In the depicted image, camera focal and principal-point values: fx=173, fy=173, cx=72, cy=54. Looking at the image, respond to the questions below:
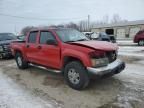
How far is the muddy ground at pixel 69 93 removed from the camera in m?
4.18

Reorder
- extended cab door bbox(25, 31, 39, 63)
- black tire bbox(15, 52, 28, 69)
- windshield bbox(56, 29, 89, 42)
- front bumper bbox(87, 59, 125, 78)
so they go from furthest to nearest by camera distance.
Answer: black tire bbox(15, 52, 28, 69), extended cab door bbox(25, 31, 39, 63), windshield bbox(56, 29, 89, 42), front bumper bbox(87, 59, 125, 78)

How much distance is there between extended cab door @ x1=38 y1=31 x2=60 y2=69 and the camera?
5605 mm

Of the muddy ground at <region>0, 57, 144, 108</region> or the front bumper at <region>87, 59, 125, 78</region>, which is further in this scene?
the front bumper at <region>87, 59, 125, 78</region>

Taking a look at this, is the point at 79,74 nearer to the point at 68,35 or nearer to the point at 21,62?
the point at 68,35

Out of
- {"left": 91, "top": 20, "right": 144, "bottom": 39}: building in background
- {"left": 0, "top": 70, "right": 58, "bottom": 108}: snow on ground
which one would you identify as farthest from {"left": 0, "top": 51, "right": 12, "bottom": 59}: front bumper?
{"left": 91, "top": 20, "right": 144, "bottom": 39}: building in background

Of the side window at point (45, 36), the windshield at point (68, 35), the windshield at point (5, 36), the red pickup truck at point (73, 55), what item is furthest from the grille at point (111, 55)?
the windshield at point (5, 36)

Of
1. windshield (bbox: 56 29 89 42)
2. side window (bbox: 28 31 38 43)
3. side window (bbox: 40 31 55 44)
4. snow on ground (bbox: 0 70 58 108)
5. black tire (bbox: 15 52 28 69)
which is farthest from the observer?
black tire (bbox: 15 52 28 69)

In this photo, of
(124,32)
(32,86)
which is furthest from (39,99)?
(124,32)

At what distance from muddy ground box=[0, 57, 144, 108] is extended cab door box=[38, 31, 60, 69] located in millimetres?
661

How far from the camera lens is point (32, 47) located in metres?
6.87

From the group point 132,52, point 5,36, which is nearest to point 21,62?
point 5,36

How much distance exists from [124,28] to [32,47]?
1298 inches

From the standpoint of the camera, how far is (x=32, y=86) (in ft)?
18.3

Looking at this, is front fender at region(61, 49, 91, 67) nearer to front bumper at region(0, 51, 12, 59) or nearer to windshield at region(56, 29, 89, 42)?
windshield at region(56, 29, 89, 42)
